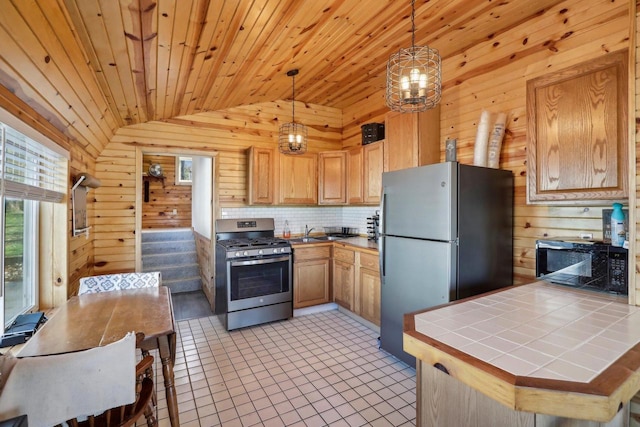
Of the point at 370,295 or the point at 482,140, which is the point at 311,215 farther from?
the point at 482,140

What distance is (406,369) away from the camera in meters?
2.61

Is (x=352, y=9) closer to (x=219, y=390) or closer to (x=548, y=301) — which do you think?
(x=548, y=301)

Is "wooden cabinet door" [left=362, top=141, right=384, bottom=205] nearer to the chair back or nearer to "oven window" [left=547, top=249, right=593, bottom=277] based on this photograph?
"oven window" [left=547, top=249, right=593, bottom=277]

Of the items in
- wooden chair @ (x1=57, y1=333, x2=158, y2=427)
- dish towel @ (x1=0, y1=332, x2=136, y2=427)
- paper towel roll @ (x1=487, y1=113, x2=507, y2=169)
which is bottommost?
wooden chair @ (x1=57, y1=333, x2=158, y2=427)

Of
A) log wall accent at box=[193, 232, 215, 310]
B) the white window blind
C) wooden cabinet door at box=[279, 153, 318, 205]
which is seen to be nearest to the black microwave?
wooden cabinet door at box=[279, 153, 318, 205]

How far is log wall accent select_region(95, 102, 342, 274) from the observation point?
11.4ft

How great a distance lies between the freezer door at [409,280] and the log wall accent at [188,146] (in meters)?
2.30

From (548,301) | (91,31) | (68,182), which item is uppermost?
(91,31)

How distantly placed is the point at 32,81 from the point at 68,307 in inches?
52.0

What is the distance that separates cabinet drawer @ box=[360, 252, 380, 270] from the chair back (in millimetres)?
2030

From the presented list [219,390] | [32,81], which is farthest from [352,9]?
[219,390]

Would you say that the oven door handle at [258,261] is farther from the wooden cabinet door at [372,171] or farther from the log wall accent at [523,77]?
the log wall accent at [523,77]

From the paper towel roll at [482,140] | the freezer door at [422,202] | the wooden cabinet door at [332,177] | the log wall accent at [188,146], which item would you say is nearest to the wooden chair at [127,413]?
the freezer door at [422,202]

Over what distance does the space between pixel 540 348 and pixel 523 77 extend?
7.43ft
